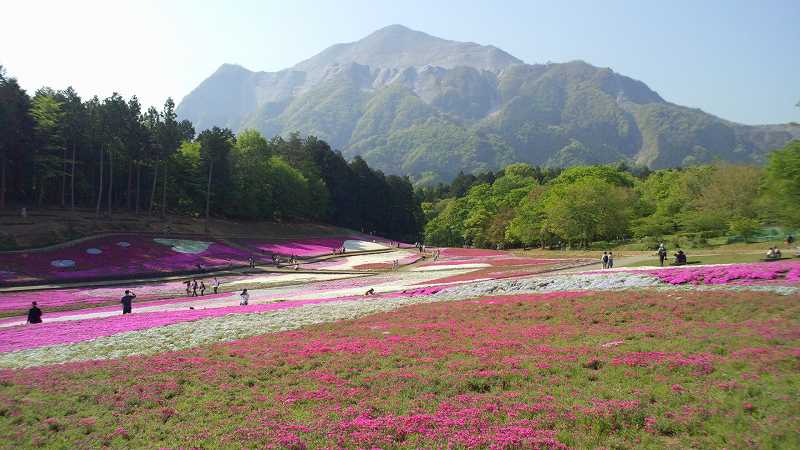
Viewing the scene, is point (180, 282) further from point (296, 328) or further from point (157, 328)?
point (296, 328)

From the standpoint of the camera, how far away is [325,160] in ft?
448

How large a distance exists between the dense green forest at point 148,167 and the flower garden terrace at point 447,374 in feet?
165

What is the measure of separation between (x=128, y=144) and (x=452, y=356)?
71735mm

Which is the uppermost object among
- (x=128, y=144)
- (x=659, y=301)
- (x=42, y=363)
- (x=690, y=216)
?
(x=128, y=144)

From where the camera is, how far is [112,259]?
178 feet

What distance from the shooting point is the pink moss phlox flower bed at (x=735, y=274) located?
2528 cm

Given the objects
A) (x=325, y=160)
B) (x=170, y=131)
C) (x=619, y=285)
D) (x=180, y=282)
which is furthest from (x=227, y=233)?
(x=619, y=285)

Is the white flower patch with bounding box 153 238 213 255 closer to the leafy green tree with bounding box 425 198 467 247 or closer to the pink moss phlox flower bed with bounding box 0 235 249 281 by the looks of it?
the pink moss phlox flower bed with bounding box 0 235 249 281

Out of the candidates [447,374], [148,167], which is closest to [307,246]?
[148,167]

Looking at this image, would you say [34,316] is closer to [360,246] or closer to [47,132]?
[47,132]

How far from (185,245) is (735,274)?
6224 cm

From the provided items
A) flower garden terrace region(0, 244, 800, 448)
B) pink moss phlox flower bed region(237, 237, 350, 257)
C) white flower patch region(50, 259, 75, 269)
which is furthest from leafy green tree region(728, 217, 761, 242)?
white flower patch region(50, 259, 75, 269)

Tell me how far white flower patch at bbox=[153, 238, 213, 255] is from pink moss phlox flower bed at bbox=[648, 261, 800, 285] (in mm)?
56089

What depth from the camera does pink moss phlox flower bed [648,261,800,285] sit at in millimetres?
25281
